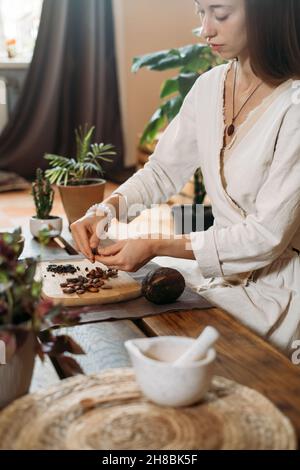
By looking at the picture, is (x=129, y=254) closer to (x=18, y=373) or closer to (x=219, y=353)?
(x=219, y=353)

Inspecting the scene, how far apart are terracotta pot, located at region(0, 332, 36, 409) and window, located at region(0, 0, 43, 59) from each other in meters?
4.64

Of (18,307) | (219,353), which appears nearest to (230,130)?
(219,353)

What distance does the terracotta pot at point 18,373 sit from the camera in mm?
829

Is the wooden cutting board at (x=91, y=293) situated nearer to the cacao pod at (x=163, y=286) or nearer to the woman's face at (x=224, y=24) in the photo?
the cacao pod at (x=163, y=286)

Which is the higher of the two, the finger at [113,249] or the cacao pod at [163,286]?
the finger at [113,249]

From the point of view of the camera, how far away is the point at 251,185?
1.44 m

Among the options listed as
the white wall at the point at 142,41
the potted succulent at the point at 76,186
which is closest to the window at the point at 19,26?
the white wall at the point at 142,41

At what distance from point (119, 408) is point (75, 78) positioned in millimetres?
4746

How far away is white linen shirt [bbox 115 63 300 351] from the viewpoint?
4.34ft

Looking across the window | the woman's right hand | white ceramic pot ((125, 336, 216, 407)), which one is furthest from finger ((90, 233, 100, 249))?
the window

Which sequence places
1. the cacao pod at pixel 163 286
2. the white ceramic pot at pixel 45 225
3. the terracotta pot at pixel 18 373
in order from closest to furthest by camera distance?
the terracotta pot at pixel 18 373 → the cacao pod at pixel 163 286 → the white ceramic pot at pixel 45 225

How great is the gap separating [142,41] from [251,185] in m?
4.13

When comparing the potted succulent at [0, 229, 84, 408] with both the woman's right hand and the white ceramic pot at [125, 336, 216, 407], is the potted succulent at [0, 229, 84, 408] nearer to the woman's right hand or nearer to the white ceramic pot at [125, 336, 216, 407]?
the white ceramic pot at [125, 336, 216, 407]

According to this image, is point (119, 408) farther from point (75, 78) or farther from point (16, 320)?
point (75, 78)
